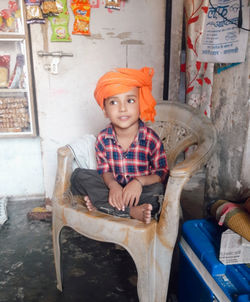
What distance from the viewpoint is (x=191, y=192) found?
2930 mm

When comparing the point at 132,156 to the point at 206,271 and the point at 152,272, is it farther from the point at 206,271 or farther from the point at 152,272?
the point at 206,271

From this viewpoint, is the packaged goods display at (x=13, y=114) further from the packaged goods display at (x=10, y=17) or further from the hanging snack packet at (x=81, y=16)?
the hanging snack packet at (x=81, y=16)

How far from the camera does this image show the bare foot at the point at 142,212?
121cm

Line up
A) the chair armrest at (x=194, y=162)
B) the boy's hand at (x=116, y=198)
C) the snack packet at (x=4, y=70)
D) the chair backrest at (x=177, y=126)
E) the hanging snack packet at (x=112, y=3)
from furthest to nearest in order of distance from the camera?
the snack packet at (x=4, y=70) < the hanging snack packet at (x=112, y=3) < the chair backrest at (x=177, y=126) < the boy's hand at (x=116, y=198) < the chair armrest at (x=194, y=162)

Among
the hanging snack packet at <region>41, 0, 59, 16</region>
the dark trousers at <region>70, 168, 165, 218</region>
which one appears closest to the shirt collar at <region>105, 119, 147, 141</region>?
the dark trousers at <region>70, 168, 165, 218</region>

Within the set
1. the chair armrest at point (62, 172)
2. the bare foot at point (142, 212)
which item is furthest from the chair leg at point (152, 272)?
the chair armrest at point (62, 172)

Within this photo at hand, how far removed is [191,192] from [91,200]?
1.81 meters

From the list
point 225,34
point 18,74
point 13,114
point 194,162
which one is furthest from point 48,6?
point 194,162

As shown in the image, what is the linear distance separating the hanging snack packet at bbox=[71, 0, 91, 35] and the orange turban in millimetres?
1035

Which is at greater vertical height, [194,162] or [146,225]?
[194,162]

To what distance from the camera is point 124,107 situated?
4.53 ft

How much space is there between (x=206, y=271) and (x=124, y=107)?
834 millimetres

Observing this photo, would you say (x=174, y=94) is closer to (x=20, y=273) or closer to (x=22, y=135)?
(x=22, y=135)

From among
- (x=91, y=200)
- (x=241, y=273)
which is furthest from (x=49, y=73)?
(x=241, y=273)
